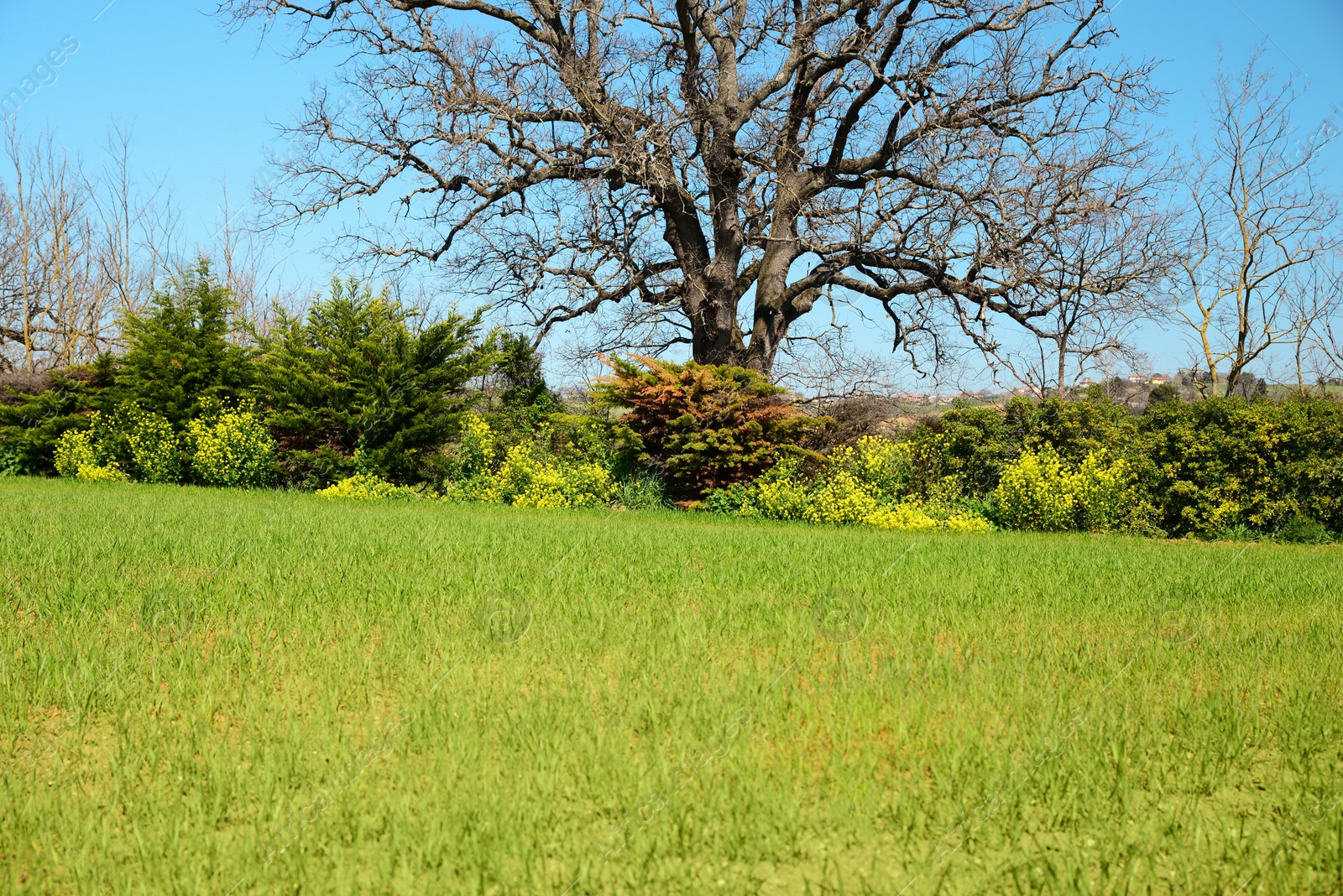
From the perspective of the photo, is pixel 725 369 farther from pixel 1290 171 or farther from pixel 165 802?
pixel 1290 171

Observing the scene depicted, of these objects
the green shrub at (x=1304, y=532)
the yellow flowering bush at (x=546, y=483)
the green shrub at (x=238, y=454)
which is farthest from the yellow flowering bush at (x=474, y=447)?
the green shrub at (x=1304, y=532)

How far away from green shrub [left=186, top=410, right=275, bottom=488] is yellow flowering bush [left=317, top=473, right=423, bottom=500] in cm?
189

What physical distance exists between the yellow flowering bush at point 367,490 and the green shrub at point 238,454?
6.20 feet

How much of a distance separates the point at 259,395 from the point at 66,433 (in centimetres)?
474

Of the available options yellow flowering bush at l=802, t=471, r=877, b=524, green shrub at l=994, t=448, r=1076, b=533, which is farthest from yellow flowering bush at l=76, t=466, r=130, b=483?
green shrub at l=994, t=448, r=1076, b=533

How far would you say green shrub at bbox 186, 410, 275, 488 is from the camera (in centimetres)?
1549

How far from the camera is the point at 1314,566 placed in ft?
28.3

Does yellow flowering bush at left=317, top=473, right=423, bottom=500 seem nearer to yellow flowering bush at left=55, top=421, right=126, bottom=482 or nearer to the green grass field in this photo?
yellow flowering bush at left=55, top=421, right=126, bottom=482

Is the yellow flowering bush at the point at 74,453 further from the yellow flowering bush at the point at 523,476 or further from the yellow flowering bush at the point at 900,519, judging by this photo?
the yellow flowering bush at the point at 900,519

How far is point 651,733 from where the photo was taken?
364cm

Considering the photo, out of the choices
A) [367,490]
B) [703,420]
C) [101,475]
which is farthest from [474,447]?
[101,475]

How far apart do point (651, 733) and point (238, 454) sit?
14.3 metres

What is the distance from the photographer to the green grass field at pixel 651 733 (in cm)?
281

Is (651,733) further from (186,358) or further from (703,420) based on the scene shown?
(186,358)
